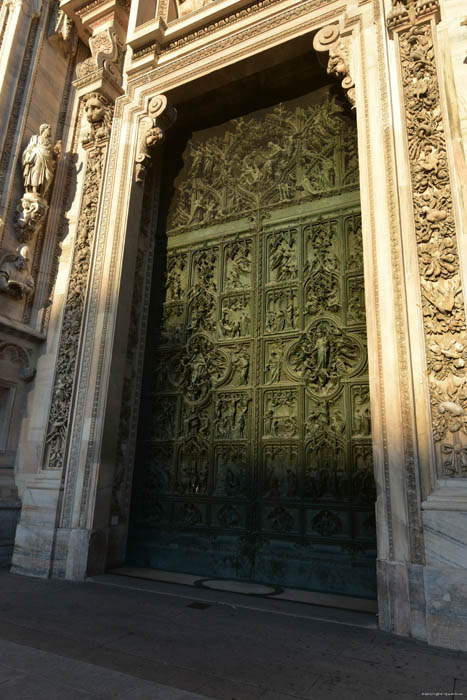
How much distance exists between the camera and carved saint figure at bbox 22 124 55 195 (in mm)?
7992

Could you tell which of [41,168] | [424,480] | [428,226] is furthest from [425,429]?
[41,168]

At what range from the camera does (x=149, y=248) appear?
26.9 ft

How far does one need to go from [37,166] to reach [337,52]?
5.06 metres

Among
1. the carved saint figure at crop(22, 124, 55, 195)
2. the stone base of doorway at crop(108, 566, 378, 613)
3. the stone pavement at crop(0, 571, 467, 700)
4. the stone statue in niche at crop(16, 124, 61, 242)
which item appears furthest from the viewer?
the carved saint figure at crop(22, 124, 55, 195)

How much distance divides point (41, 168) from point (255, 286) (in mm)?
4258

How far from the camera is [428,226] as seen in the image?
5.12 metres

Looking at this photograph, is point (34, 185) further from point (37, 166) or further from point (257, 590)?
point (257, 590)

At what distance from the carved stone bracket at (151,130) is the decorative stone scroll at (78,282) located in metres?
0.72

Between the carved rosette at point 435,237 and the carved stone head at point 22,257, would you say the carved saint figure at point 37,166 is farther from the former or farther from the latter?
the carved rosette at point 435,237

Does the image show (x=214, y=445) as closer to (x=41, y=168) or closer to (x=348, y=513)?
(x=348, y=513)

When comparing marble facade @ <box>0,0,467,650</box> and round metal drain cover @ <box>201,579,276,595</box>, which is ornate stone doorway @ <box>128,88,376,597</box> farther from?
marble facade @ <box>0,0,467,650</box>

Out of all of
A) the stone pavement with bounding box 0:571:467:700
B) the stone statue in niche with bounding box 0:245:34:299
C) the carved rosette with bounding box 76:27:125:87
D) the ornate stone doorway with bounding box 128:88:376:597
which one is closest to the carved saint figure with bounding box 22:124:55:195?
the stone statue in niche with bounding box 0:245:34:299

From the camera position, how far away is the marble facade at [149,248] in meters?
4.55

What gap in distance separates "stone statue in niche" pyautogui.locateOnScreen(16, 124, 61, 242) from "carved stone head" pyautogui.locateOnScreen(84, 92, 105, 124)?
0.88 meters
